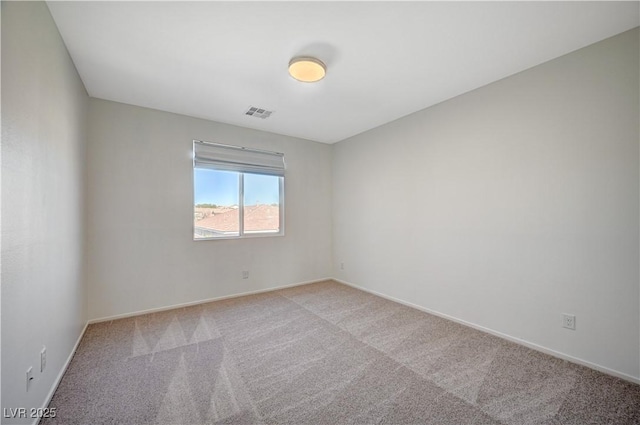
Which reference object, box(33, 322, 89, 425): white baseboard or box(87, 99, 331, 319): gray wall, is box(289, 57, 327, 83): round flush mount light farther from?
box(33, 322, 89, 425): white baseboard

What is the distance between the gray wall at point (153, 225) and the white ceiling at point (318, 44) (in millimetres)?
419

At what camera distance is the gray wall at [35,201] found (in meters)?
1.25

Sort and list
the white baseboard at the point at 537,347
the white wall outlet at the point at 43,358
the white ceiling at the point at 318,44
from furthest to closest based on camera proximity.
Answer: the white baseboard at the point at 537,347 < the white ceiling at the point at 318,44 < the white wall outlet at the point at 43,358

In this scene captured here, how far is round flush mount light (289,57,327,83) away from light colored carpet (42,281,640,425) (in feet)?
8.03

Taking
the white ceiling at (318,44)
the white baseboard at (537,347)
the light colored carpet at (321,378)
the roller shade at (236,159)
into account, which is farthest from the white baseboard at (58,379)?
the white baseboard at (537,347)

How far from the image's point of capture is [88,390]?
1.82m

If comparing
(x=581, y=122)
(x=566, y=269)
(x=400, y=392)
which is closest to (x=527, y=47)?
(x=581, y=122)

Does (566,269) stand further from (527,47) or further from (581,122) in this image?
(527,47)

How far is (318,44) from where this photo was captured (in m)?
2.05

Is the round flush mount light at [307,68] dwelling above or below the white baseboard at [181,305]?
above

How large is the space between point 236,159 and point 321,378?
303 cm

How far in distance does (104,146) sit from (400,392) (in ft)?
12.5

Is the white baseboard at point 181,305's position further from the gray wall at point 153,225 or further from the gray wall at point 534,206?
the gray wall at point 534,206

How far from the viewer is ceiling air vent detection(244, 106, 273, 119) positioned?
330 centimetres
